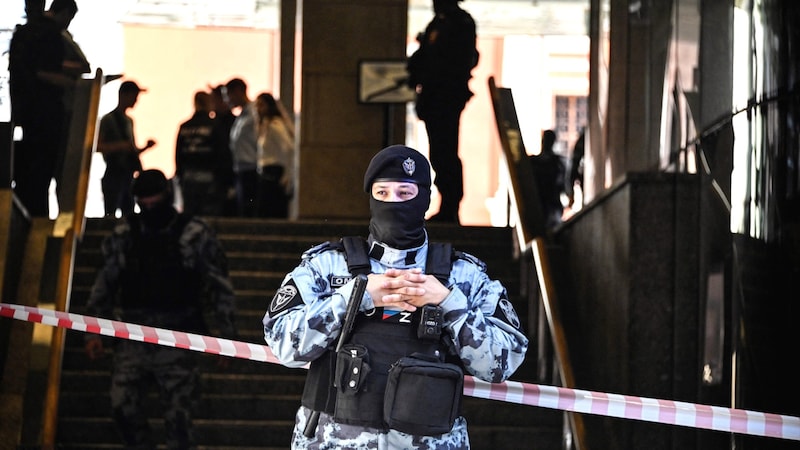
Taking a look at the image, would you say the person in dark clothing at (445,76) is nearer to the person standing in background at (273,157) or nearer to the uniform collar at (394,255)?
the person standing in background at (273,157)

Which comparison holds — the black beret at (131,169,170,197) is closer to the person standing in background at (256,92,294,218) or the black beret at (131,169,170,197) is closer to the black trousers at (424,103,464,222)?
the black trousers at (424,103,464,222)

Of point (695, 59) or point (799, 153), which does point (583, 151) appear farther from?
point (799, 153)

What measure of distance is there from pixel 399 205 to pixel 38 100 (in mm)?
6886

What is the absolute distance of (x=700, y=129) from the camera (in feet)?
24.9

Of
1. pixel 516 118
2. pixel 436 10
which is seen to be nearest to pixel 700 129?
pixel 516 118

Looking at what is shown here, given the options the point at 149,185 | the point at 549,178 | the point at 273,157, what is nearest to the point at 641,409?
the point at 149,185

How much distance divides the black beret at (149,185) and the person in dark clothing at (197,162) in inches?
201

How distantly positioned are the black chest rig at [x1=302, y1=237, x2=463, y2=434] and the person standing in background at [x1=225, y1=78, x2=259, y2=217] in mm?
8466

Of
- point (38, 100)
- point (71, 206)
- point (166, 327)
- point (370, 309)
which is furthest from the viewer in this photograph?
point (38, 100)

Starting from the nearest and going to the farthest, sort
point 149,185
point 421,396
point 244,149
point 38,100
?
1. point 421,396
2. point 149,185
3. point 38,100
4. point 244,149

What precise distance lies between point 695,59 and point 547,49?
29.3 feet

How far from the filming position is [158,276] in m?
6.82

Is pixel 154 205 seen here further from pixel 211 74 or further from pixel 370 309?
pixel 211 74

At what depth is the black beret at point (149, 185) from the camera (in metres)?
6.91
